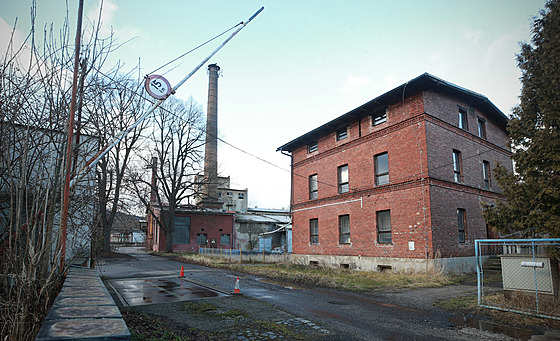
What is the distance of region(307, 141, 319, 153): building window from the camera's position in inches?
929

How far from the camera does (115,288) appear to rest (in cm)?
1118

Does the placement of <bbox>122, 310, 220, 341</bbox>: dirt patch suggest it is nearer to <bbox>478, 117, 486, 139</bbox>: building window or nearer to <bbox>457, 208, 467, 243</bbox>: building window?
<bbox>457, 208, 467, 243</bbox>: building window

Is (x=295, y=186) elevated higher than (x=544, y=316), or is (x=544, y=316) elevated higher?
(x=295, y=186)

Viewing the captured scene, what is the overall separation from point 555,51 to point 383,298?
811 cm

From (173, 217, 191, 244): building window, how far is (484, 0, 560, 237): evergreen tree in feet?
112

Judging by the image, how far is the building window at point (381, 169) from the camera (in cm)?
1792

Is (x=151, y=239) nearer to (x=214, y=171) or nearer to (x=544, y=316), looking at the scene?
(x=214, y=171)

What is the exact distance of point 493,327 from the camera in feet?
22.1

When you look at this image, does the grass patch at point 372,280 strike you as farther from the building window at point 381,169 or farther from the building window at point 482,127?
the building window at point 482,127

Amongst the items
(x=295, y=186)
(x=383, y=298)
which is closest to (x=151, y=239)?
(x=295, y=186)

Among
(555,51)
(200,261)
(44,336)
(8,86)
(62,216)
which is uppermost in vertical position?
(555,51)

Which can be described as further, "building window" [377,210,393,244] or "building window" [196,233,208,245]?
"building window" [196,233,208,245]

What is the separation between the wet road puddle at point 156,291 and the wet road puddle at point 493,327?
20.9ft

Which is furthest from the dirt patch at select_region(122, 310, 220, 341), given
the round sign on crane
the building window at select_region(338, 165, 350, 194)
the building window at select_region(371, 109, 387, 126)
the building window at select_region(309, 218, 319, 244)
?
the building window at select_region(309, 218, 319, 244)
